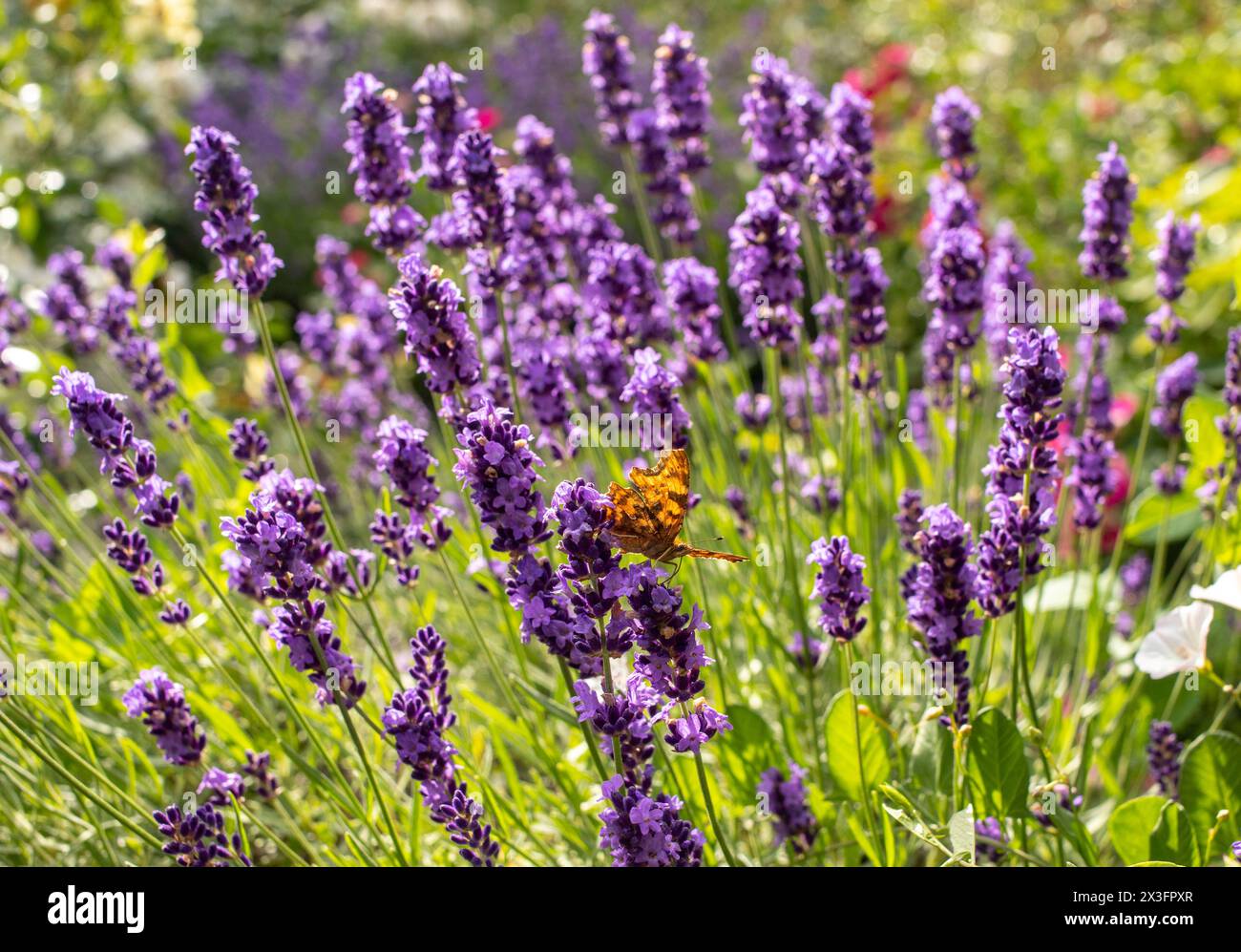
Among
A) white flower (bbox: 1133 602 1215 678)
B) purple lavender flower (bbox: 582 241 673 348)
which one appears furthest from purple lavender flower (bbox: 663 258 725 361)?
white flower (bbox: 1133 602 1215 678)

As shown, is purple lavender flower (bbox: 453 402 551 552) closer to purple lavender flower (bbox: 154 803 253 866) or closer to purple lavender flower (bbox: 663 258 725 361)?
purple lavender flower (bbox: 154 803 253 866)

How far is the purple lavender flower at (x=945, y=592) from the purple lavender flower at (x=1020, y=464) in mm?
38

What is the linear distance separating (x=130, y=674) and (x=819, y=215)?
1854 mm

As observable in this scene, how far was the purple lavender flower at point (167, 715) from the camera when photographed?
5.93ft

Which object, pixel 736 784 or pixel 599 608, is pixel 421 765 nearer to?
pixel 599 608

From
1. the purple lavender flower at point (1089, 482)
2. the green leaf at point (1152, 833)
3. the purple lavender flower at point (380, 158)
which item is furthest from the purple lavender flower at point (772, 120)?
the green leaf at point (1152, 833)

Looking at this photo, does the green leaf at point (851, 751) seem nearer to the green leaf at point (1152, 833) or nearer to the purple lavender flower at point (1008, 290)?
the green leaf at point (1152, 833)

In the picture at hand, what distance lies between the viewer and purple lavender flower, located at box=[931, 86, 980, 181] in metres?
2.61

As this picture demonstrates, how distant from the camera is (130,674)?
2664 mm

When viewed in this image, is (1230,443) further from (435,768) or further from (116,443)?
(116,443)

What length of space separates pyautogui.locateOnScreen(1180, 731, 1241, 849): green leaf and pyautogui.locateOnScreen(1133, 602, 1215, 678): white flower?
0.44 feet

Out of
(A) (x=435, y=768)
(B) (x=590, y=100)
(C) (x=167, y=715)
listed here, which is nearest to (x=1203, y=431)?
(A) (x=435, y=768)

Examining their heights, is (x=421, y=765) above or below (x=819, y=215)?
below
